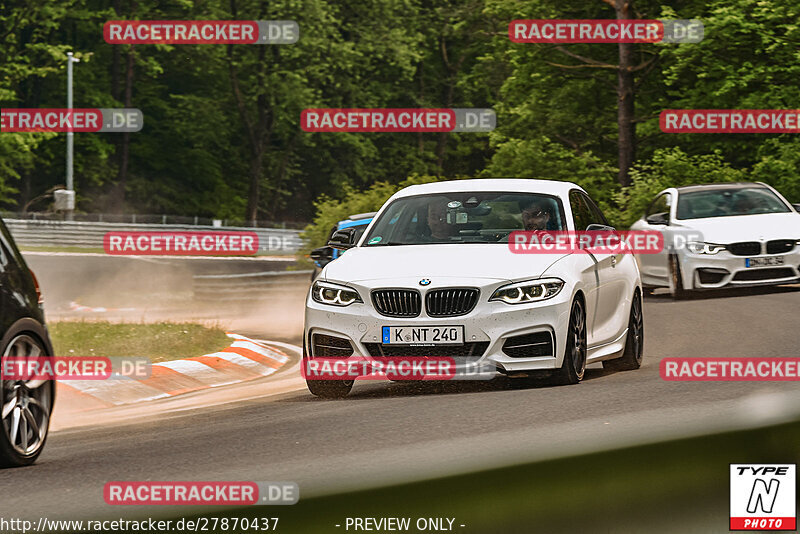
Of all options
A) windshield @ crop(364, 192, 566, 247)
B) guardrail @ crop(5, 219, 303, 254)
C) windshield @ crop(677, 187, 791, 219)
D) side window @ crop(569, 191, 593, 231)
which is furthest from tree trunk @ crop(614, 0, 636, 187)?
windshield @ crop(364, 192, 566, 247)

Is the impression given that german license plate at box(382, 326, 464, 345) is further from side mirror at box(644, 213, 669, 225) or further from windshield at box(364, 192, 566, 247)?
side mirror at box(644, 213, 669, 225)

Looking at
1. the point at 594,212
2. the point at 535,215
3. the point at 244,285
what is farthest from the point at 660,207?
the point at 535,215

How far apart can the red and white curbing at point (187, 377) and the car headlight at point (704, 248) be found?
18.0 feet

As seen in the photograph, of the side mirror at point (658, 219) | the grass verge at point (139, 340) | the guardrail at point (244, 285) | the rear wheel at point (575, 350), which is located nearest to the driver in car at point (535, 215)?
the rear wheel at point (575, 350)

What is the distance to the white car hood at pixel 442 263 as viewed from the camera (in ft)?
30.8

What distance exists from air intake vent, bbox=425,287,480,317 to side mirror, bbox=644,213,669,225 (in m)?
9.31

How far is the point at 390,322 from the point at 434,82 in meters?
71.4

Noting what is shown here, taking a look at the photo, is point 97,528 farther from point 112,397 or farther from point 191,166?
point 191,166

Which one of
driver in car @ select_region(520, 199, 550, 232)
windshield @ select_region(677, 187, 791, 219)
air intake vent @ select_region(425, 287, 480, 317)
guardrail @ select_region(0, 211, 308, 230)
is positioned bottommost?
air intake vent @ select_region(425, 287, 480, 317)

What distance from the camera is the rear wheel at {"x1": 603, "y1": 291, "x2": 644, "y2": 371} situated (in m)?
11.4

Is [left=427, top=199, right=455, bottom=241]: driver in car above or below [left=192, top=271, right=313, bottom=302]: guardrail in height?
above

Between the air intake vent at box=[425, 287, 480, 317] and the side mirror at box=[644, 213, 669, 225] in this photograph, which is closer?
the air intake vent at box=[425, 287, 480, 317]

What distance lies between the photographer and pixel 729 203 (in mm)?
18641

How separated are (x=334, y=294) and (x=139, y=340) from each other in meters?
6.45
